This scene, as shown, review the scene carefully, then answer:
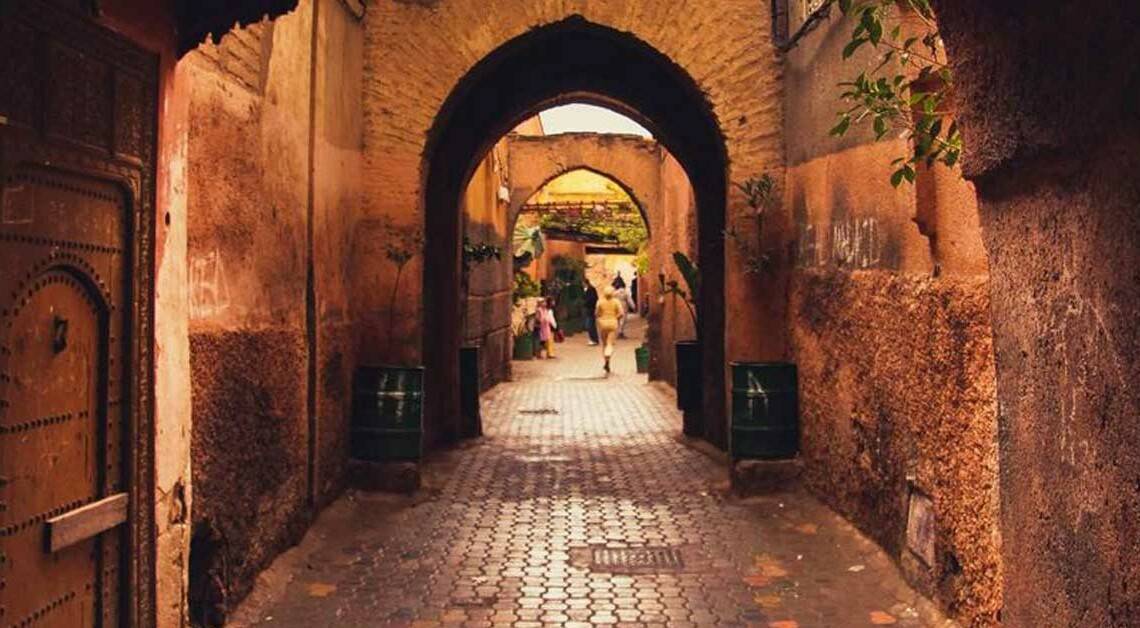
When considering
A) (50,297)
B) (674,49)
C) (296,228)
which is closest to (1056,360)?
(50,297)

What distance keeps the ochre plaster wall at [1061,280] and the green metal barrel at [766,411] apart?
4.13 metres

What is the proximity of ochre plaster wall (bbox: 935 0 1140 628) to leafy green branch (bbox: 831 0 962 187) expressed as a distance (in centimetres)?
69

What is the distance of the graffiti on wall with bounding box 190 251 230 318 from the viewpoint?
3.80m

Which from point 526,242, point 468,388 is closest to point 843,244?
point 468,388

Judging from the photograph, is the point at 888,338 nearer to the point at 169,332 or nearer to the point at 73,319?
the point at 169,332

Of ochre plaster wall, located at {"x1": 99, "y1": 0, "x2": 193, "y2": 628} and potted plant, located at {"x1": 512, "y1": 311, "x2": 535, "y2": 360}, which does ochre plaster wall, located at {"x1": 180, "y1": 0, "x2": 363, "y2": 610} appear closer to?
ochre plaster wall, located at {"x1": 99, "y1": 0, "x2": 193, "y2": 628}

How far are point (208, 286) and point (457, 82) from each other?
353 cm

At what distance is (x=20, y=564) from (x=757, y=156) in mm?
5700

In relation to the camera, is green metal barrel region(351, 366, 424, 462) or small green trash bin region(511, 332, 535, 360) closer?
green metal barrel region(351, 366, 424, 462)

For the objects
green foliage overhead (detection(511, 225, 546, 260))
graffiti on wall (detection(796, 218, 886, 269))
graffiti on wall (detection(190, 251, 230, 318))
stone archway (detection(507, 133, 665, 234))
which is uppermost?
stone archway (detection(507, 133, 665, 234))

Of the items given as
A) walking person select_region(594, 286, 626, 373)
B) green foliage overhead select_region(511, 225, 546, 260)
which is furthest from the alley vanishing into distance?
green foliage overhead select_region(511, 225, 546, 260)

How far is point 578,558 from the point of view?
525 cm

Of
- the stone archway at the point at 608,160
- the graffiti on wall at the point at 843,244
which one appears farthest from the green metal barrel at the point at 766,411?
the stone archway at the point at 608,160

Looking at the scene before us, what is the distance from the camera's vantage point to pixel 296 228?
5.26 meters
